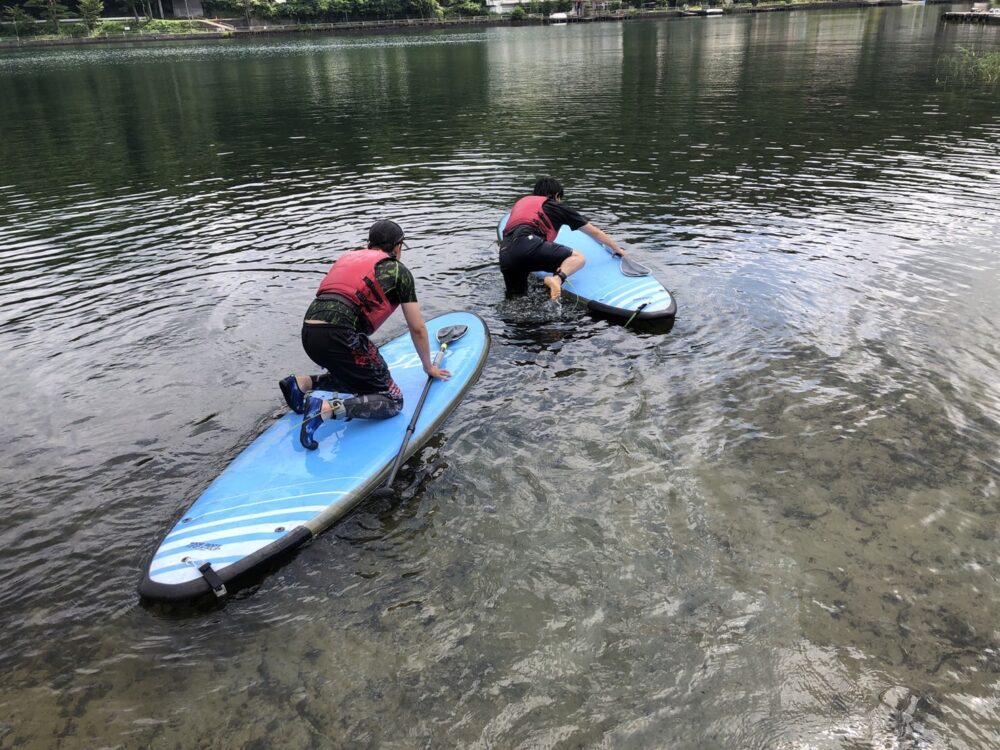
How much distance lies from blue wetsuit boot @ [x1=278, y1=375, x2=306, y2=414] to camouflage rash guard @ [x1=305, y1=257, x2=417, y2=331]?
78 cm

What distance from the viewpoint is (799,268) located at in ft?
37.8

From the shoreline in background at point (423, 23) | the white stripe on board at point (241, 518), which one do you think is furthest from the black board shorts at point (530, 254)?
the shoreline in background at point (423, 23)

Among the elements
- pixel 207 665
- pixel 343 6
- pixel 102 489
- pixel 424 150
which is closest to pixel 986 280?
pixel 207 665

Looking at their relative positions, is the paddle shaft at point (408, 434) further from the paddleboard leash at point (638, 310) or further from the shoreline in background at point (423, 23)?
the shoreline in background at point (423, 23)

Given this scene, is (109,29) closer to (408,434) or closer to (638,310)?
(638,310)

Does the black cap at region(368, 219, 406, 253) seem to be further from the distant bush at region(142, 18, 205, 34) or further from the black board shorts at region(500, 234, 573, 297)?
the distant bush at region(142, 18, 205, 34)

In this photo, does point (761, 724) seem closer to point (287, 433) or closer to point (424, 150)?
point (287, 433)

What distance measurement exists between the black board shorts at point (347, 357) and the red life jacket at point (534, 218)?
4364mm

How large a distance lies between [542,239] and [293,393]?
514 cm

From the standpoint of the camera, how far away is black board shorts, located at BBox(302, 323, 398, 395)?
651 centimetres

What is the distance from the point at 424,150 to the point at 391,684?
69.7 ft

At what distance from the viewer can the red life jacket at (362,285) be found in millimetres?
6559

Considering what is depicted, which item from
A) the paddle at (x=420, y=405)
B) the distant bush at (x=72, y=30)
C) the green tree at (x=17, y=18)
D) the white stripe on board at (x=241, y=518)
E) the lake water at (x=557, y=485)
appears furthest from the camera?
the distant bush at (x=72, y=30)

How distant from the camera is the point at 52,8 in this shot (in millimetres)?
100688
